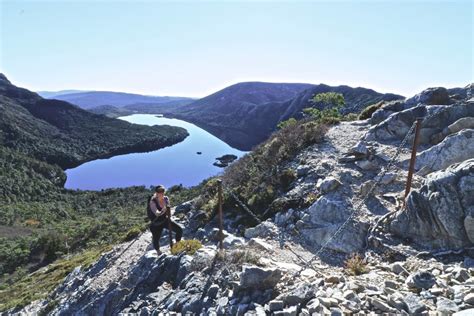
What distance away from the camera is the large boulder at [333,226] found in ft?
36.3

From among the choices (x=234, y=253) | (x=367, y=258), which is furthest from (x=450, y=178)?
(x=234, y=253)

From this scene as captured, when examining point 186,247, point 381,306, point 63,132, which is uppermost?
point 381,306

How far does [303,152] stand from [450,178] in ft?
32.0

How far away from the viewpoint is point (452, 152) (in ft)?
42.9

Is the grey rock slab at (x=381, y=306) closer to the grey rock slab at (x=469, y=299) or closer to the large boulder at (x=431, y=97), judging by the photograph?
the grey rock slab at (x=469, y=299)

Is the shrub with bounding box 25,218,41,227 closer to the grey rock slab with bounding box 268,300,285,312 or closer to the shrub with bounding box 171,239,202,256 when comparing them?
the shrub with bounding box 171,239,202,256

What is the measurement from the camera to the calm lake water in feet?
374

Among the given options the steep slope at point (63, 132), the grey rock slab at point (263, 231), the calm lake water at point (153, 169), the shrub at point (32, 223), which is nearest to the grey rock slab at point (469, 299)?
the grey rock slab at point (263, 231)

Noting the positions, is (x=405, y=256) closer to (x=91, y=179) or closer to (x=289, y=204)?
(x=289, y=204)

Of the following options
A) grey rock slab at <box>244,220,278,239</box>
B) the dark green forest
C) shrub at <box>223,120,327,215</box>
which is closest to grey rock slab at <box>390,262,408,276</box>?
grey rock slab at <box>244,220,278,239</box>

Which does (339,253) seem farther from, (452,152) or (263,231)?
(452,152)

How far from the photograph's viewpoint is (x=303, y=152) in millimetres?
18609

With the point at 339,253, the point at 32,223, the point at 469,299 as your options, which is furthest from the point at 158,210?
the point at 32,223

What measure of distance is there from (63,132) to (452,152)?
156m
